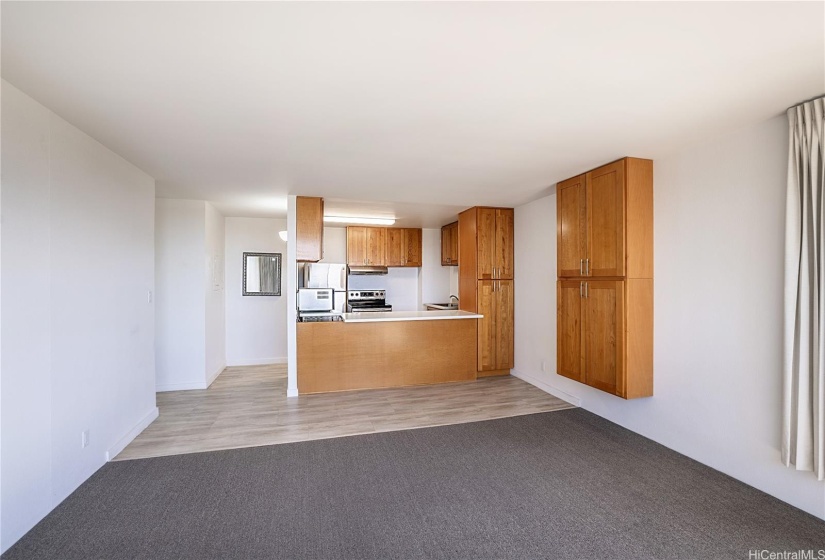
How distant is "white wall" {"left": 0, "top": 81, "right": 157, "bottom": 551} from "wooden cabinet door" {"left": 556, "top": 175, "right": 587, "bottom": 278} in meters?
4.03

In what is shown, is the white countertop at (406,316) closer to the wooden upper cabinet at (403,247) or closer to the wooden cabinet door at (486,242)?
the wooden cabinet door at (486,242)

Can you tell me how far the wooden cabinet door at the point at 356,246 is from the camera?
705 cm

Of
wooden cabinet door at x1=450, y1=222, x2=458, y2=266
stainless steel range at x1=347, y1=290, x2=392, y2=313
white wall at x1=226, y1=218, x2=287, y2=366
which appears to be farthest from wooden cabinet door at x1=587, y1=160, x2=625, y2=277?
white wall at x1=226, y1=218, x2=287, y2=366

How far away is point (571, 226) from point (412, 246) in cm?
399

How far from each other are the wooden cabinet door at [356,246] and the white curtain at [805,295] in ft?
19.0

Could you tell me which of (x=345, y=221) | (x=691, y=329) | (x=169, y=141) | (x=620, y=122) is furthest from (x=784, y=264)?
(x=345, y=221)

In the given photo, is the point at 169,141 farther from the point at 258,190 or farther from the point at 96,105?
the point at 258,190

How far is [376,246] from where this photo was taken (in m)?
7.20

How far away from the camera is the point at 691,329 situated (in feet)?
9.66

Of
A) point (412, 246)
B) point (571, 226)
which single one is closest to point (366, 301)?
point (412, 246)

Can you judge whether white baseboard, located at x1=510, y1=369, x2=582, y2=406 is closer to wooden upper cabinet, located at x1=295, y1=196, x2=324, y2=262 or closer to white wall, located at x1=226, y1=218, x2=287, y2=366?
wooden upper cabinet, located at x1=295, y1=196, x2=324, y2=262

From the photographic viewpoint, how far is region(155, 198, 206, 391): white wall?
190 inches

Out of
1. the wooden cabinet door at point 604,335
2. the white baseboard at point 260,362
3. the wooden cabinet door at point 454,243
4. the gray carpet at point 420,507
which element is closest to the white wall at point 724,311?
the gray carpet at point 420,507

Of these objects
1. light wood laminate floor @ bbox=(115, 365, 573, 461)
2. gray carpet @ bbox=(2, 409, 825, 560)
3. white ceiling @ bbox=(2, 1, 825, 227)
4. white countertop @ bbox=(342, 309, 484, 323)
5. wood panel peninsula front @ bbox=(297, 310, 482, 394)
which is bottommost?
light wood laminate floor @ bbox=(115, 365, 573, 461)
